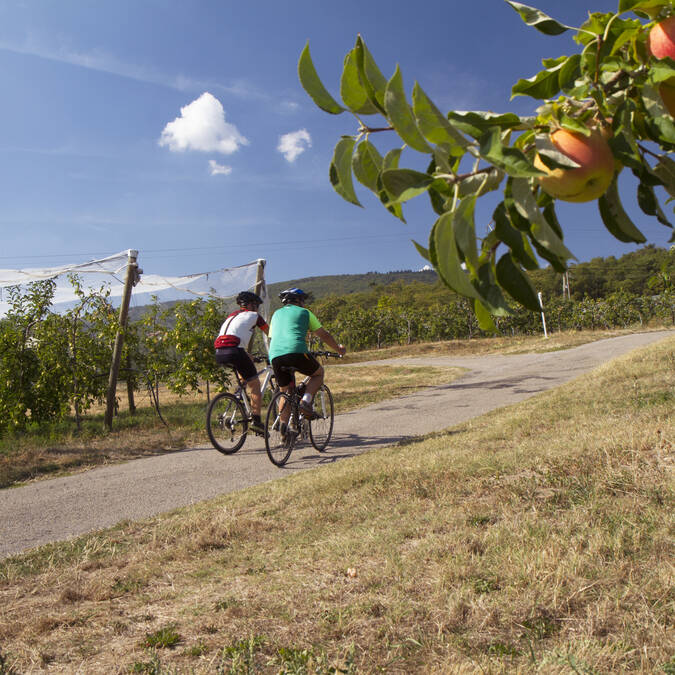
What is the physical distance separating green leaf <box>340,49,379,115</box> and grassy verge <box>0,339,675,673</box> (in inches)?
64.1

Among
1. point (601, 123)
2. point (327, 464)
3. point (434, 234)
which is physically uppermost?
point (601, 123)

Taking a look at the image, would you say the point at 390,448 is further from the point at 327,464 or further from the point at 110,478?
the point at 110,478

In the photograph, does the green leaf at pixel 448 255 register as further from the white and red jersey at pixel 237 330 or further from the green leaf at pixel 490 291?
the white and red jersey at pixel 237 330

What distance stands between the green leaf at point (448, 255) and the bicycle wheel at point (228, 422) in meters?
5.70

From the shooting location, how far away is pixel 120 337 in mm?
8406

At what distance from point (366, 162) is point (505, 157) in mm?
251

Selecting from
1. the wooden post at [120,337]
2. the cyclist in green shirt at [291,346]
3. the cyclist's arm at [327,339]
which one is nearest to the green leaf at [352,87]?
the cyclist in green shirt at [291,346]

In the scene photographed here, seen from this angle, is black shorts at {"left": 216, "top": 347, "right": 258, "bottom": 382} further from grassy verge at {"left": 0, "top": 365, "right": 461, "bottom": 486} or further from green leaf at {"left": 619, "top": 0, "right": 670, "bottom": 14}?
green leaf at {"left": 619, "top": 0, "right": 670, "bottom": 14}

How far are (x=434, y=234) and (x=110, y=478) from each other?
5.66 metres

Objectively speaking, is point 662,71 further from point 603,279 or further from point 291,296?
point 603,279

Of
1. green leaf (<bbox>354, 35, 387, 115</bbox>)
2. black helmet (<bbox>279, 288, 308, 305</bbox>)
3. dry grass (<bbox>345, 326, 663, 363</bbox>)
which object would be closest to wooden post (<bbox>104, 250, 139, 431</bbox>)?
black helmet (<bbox>279, 288, 308, 305</bbox>)

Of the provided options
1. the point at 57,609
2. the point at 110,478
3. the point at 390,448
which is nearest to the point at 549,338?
the point at 390,448

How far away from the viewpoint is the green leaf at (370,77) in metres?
0.58

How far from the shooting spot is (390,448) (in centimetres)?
544
